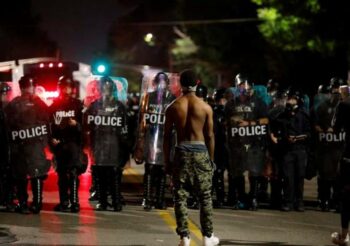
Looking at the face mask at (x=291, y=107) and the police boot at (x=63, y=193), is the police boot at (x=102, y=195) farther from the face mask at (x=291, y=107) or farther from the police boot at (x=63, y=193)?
the face mask at (x=291, y=107)

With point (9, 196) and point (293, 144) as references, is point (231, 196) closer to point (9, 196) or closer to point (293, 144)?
point (293, 144)

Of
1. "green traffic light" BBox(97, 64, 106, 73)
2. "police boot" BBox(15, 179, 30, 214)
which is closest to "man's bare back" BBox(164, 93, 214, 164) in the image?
"police boot" BBox(15, 179, 30, 214)

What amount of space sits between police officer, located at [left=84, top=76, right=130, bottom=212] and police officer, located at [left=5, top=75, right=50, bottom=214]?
31.1 inches

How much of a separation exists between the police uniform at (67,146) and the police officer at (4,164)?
0.75m

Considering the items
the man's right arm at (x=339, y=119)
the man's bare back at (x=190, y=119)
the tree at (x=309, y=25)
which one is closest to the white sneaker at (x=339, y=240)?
the man's right arm at (x=339, y=119)

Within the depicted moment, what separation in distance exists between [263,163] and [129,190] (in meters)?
3.89

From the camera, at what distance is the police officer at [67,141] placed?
1170cm

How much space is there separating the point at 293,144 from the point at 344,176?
3.63 meters

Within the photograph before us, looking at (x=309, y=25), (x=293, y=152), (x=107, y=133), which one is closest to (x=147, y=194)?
(x=107, y=133)

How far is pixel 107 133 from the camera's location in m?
11.9

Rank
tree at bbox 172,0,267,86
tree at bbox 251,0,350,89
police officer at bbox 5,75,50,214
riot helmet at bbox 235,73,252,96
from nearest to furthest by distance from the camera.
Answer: police officer at bbox 5,75,50,214 < riot helmet at bbox 235,73,252,96 < tree at bbox 251,0,350,89 < tree at bbox 172,0,267,86

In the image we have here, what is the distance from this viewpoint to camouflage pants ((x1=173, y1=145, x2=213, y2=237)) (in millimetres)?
8352

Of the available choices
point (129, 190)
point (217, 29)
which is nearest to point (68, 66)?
point (217, 29)

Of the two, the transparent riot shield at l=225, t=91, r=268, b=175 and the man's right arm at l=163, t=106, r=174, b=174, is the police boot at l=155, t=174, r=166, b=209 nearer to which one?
the transparent riot shield at l=225, t=91, r=268, b=175
